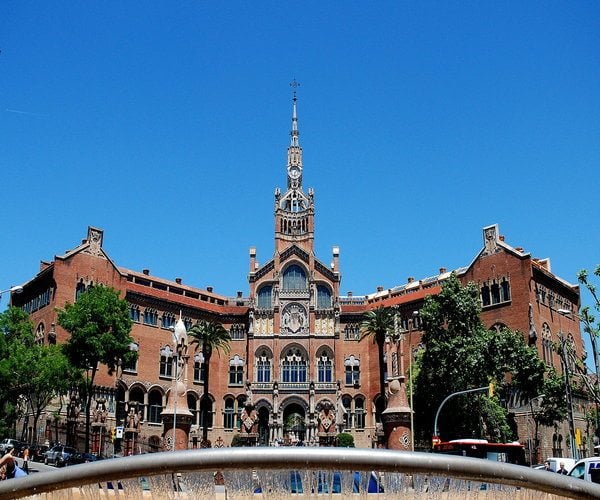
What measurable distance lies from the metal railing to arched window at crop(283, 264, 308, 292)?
2607 inches

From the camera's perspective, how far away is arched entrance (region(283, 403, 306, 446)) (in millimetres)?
66875

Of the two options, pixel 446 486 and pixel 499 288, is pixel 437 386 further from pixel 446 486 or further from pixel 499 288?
pixel 446 486

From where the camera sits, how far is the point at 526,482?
6.48 m

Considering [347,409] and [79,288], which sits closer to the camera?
[79,288]

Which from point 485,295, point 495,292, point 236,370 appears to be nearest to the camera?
point 495,292

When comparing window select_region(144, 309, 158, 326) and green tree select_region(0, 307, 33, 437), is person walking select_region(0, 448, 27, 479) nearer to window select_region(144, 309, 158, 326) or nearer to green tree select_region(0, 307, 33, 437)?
green tree select_region(0, 307, 33, 437)

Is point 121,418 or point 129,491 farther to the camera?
point 121,418

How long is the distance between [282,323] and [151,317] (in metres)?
13.0

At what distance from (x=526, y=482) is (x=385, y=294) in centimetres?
7460

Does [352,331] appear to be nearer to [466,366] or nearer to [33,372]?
[466,366]

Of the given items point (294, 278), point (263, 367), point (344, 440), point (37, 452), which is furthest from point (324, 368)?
point (37, 452)

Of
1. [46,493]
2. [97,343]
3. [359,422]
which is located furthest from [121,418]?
[46,493]

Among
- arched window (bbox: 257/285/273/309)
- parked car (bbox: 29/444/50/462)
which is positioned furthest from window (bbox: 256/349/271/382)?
parked car (bbox: 29/444/50/462)

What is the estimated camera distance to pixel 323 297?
7250 cm
